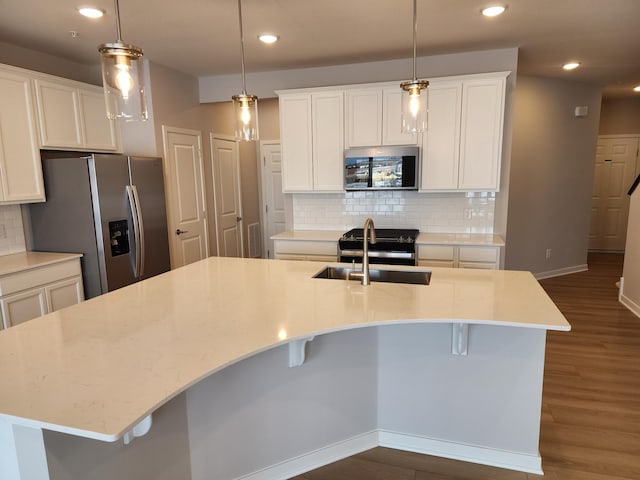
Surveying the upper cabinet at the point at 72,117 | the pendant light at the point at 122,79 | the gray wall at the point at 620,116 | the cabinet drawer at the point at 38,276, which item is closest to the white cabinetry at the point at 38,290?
the cabinet drawer at the point at 38,276

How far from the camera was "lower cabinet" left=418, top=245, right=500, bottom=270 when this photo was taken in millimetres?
3684

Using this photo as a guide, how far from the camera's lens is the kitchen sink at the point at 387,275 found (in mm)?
2432

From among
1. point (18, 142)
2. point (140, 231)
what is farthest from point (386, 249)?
point (18, 142)

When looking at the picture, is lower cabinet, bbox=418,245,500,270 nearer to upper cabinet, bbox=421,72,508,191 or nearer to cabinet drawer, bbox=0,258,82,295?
upper cabinet, bbox=421,72,508,191

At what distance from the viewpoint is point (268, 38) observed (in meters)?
3.43

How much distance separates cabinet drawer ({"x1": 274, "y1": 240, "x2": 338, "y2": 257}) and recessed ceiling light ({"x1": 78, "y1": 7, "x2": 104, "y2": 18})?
243cm

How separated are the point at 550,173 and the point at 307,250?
371 centimetres

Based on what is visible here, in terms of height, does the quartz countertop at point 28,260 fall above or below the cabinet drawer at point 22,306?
above

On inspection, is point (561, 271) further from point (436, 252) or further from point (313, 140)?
point (313, 140)

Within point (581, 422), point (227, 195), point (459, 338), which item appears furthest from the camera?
point (227, 195)

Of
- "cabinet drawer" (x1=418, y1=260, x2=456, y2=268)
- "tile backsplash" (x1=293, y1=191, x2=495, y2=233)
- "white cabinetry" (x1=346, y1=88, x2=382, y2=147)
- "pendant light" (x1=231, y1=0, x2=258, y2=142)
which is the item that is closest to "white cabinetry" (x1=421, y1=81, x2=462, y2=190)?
"tile backsplash" (x1=293, y1=191, x2=495, y2=233)

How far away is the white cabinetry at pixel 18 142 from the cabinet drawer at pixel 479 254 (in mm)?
3727

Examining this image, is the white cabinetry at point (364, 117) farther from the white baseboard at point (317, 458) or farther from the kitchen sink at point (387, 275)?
the white baseboard at point (317, 458)

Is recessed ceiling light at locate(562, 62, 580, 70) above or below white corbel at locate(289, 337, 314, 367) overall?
above
